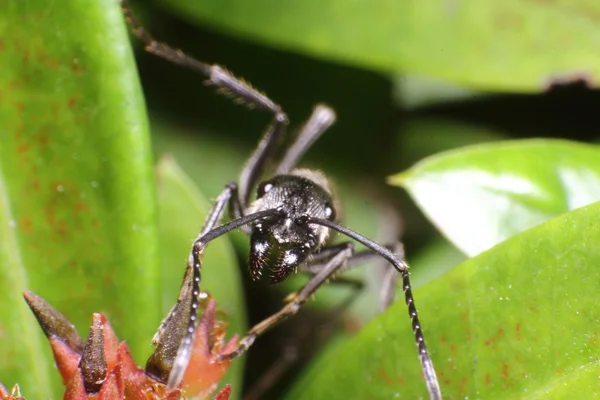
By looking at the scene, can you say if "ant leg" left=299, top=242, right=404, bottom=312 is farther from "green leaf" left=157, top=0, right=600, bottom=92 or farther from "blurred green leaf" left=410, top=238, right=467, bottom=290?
"green leaf" left=157, top=0, right=600, bottom=92

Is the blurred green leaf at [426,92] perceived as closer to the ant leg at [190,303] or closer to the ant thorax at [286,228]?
the ant thorax at [286,228]

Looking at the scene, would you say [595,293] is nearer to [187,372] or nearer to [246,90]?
[187,372]

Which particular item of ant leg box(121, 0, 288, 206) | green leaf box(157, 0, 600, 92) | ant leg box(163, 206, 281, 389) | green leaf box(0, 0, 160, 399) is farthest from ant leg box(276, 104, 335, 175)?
green leaf box(0, 0, 160, 399)

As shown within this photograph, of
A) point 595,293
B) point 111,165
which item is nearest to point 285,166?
point 111,165

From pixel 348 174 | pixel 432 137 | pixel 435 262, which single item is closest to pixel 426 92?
pixel 432 137

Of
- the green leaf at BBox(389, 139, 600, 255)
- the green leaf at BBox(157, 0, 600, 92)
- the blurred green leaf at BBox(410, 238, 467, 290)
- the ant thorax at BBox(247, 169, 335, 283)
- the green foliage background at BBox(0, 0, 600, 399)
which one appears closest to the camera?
the green foliage background at BBox(0, 0, 600, 399)

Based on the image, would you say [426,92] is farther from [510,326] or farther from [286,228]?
[510,326]
